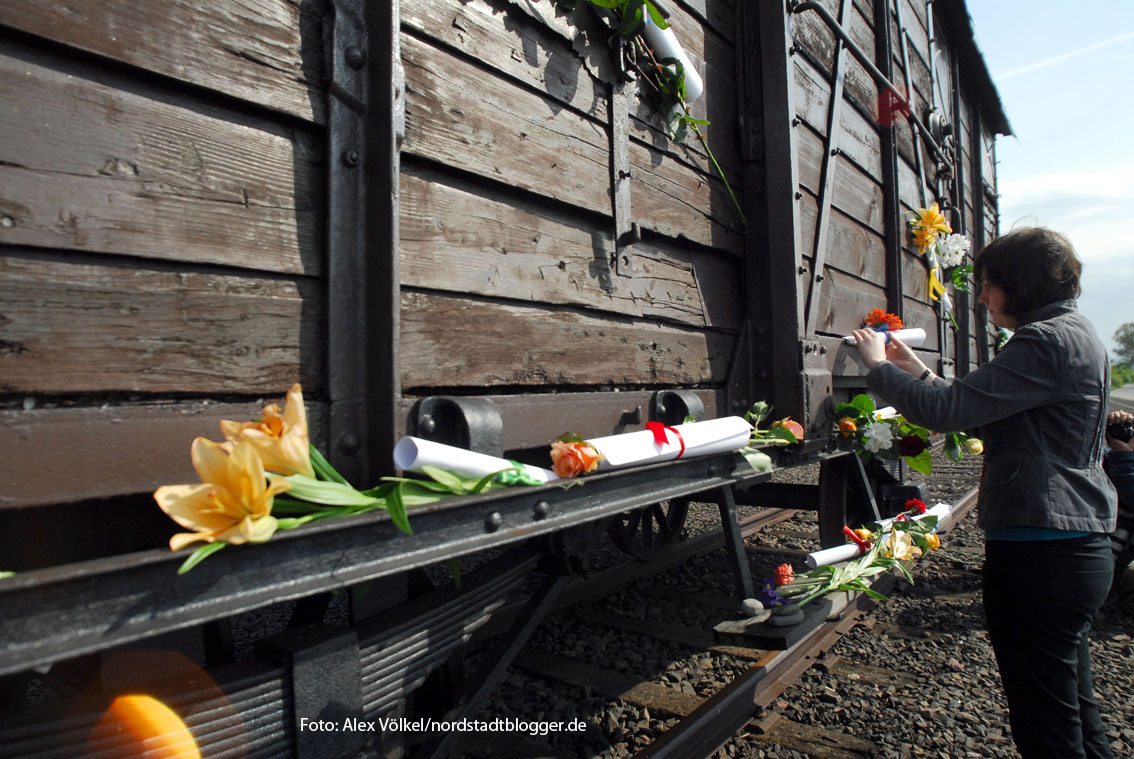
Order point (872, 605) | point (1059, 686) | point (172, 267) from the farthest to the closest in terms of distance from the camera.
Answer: point (872, 605), point (1059, 686), point (172, 267)

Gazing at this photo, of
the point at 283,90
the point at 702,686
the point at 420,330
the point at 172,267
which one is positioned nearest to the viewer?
the point at 172,267

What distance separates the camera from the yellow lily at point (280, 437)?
1256 millimetres

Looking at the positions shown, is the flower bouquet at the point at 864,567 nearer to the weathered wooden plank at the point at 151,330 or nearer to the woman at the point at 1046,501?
the woman at the point at 1046,501

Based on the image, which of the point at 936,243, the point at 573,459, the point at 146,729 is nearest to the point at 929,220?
the point at 936,243

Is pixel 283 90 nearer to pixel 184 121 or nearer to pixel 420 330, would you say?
pixel 184 121

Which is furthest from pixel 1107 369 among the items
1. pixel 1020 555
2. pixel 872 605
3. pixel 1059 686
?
pixel 872 605

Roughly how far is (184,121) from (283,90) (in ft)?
0.77

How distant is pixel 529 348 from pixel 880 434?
2440 mm

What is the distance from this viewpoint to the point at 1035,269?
8.25ft

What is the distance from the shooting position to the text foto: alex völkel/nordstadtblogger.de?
4.78ft

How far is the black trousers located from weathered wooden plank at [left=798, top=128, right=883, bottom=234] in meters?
2.15

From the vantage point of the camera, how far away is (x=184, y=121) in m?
1.38

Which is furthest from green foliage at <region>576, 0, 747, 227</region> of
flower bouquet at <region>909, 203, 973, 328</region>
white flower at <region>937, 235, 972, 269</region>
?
white flower at <region>937, 235, 972, 269</region>

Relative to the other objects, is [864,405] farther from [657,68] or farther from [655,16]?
[655,16]
